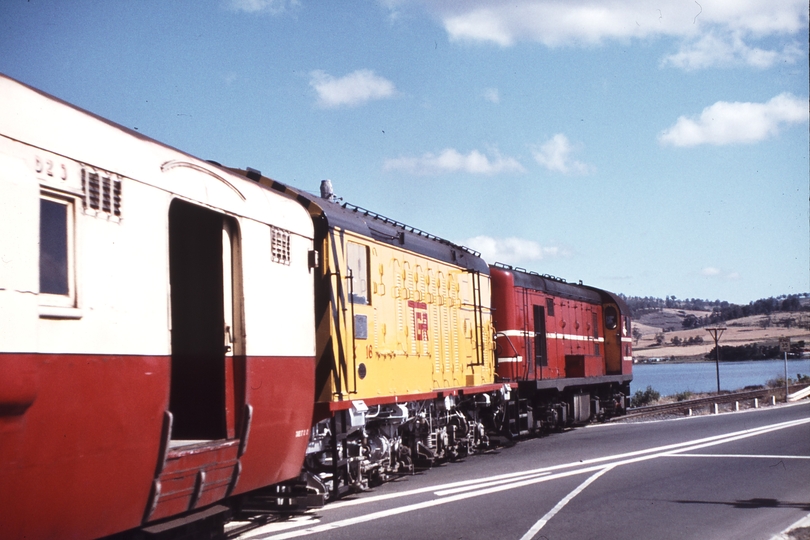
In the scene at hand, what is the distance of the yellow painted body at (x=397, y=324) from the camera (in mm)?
10375

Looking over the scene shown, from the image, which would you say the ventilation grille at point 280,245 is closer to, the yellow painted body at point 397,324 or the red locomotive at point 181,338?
the red locomotive at point 181,338

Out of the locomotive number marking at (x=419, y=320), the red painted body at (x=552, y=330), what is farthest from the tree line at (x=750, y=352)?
the locomotive number marking at (x=419, y=320)

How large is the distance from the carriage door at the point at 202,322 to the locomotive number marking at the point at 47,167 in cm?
189

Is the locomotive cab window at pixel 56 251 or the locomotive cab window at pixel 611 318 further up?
the locomotive cab window at pixel 56 251

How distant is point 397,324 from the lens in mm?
12594

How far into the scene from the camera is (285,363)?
26.1 feet

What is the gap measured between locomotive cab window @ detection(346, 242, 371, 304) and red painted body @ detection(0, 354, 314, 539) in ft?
12.8

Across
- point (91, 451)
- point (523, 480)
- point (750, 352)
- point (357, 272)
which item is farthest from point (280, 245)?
point (750, 352)

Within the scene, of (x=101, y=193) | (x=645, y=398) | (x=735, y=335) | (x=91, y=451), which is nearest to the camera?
(x=91, y=451)

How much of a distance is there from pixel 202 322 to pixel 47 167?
2.66 meters

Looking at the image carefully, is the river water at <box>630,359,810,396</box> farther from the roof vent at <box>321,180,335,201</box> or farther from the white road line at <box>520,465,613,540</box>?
the roof vent at <box>321,180,335,201</box>

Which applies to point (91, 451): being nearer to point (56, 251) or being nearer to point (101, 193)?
point (56, 251)

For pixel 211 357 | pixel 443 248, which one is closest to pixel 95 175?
pixel 211 357

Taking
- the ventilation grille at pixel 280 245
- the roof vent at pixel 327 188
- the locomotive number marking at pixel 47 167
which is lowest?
the ventilation grille at pixel 280 245
